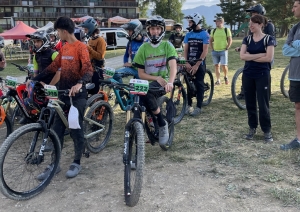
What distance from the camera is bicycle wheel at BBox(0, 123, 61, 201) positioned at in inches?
133

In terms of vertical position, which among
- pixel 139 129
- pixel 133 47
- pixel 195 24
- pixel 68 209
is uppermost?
pixel 195 24

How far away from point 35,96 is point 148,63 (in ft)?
5.60

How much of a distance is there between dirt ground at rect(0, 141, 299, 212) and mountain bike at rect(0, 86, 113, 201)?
0.16m

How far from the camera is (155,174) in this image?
4043 mm

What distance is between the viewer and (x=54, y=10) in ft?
189

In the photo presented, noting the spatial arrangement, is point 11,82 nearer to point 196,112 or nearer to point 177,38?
point 196,112

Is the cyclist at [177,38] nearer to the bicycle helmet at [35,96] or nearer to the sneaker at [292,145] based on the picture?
the bicycle helmet at [35,96]

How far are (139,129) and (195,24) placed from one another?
388 centimetres

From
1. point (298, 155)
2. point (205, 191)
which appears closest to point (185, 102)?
point (298, 155)

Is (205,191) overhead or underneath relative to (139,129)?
underneath

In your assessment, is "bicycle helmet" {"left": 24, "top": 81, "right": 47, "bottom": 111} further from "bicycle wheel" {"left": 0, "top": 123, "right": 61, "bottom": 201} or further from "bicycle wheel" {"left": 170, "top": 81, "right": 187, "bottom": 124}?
"bicycle wheel" {"left": 170, "top": 81, "right": 187, "bottom": 124}

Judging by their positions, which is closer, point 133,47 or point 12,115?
point 12,115

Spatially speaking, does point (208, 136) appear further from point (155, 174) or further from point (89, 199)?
point (89, 199)

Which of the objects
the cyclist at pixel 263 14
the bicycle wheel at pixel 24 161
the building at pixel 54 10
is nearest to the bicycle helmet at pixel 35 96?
the bicycle wheel at pixel 24 161
